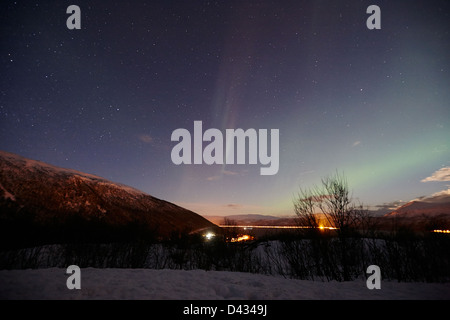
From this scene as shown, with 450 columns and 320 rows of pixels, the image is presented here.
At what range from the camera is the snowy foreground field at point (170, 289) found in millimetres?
4629

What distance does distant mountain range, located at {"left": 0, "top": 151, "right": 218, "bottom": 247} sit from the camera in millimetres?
16828

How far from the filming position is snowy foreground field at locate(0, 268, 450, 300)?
4.63m

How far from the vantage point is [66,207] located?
3703 cm

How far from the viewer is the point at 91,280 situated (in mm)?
5691

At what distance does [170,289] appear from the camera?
5277mm

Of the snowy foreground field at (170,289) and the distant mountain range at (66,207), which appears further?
the distant mountain range at (66,207)

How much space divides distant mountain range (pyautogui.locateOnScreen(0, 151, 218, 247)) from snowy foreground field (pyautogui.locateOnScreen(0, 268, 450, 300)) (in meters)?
12.1

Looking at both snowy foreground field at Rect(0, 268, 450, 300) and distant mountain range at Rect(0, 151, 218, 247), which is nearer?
snowy foreground field at Rect(0, 268, 450, 300)

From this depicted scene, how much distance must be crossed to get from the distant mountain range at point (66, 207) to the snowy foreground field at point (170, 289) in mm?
12111

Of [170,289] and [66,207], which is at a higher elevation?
[170,289]

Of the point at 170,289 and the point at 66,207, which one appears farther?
the point at 66,207

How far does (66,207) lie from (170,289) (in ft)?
138
